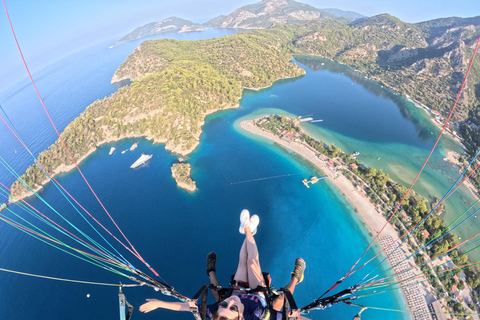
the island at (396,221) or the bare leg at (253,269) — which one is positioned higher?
the bare leg at (253,269)

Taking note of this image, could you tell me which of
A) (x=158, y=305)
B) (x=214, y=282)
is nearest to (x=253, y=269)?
(x=214, y=282)

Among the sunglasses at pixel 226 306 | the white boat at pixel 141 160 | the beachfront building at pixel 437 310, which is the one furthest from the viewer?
the white boat at pixel 141 160

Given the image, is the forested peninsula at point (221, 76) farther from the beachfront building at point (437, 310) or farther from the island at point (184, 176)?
the beachfront building at point (437, 310)

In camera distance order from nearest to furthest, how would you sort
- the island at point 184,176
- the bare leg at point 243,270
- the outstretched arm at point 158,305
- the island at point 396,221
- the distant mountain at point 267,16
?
1. the outstretched arm at point 158,305
2. the bare leg at point 243,270
3. the island at point 396,221
4. the island at point 184,176
5. the distant mountain at point 267,16

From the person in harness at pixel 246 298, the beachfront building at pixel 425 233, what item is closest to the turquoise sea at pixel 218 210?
the beachfront building at pixel 425 233

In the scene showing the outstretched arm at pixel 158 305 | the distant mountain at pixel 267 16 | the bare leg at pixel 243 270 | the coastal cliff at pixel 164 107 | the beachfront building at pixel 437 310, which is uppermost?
the distant mountain at pixel 267 16

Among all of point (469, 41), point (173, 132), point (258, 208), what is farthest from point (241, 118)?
point (469, 41)

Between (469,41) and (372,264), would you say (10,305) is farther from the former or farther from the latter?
(469,41)

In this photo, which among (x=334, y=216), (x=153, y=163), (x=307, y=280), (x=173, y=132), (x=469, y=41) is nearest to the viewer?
(x=307, y=280)

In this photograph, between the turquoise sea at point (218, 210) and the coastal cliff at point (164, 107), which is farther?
the coastal cliff at point (164, 107)
